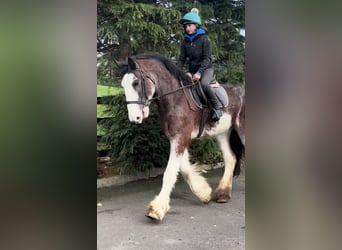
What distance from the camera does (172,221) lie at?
2.92 metres

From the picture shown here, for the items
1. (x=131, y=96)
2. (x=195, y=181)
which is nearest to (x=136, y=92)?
(x=131, y=96)

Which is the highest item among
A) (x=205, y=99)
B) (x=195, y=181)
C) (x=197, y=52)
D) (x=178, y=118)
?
(x=197, y=52)

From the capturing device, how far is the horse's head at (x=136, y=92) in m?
2.84

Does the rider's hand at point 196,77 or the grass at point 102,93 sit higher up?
the rider's hand at point 196,77

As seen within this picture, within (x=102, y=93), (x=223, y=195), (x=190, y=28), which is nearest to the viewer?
(x=102, y=93)

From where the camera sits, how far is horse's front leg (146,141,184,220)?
9.49 ft

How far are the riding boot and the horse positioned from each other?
0.11 ft

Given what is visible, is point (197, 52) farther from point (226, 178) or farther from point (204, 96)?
point (226, 178)

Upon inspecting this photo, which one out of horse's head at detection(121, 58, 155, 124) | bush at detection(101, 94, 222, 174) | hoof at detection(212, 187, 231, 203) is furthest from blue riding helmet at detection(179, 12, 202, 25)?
hoof at detection(212, 187, 231, 203)

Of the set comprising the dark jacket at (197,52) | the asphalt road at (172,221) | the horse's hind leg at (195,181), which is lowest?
the asphalt road at (172,221)

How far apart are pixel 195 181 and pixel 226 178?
238 mm

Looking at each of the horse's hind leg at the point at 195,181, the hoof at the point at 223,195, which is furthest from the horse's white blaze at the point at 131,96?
the hoof at the point at 223,195

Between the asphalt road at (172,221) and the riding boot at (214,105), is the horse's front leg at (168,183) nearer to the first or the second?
the asphalt road at (172,221)
